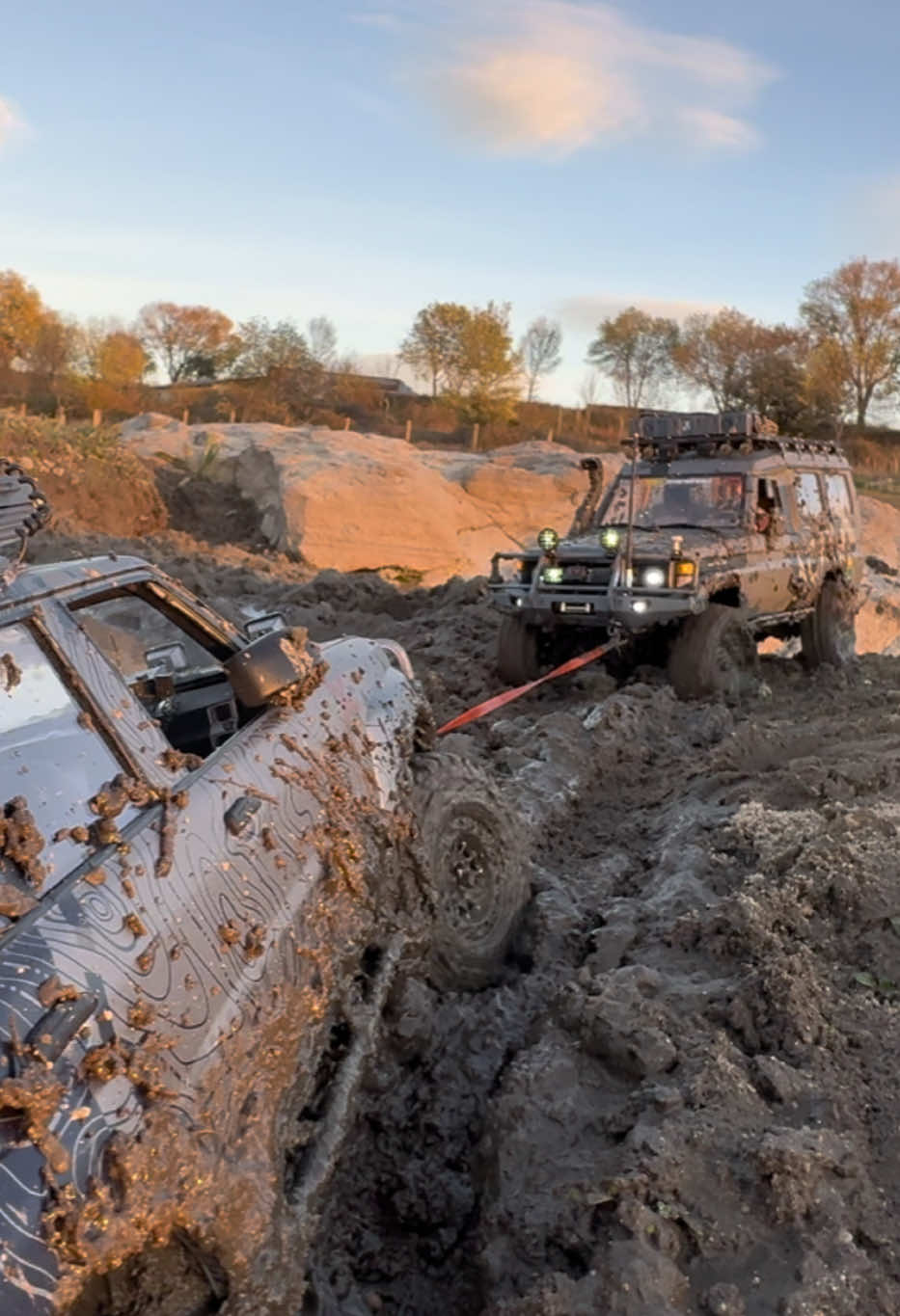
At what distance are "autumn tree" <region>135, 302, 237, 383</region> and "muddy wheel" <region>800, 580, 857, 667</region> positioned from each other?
46886mm

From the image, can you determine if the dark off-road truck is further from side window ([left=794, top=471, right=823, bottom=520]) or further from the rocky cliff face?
the rocky cliff face

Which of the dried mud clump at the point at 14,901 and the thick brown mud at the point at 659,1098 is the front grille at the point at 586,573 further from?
the dried mud clump at the point at 14,901

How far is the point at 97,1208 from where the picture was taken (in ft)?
5.81

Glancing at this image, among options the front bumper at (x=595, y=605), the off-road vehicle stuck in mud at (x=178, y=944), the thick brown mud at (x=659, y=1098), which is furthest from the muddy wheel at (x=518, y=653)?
the off-road vehicle stuck in mud at (x=178, y=944)

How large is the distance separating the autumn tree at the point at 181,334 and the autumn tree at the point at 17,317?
778 cm

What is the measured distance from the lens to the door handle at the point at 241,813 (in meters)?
2.62

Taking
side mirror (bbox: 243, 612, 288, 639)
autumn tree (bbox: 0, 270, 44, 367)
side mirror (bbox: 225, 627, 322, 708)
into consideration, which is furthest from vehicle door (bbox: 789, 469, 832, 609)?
autumn tree (bbox: 0, 270, 44, 367)

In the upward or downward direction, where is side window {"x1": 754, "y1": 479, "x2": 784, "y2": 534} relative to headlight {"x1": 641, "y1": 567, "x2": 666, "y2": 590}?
upward

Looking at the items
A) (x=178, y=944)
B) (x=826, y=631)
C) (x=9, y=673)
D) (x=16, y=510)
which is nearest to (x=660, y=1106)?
(x=178, y=944)

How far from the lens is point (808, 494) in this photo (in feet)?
36.0

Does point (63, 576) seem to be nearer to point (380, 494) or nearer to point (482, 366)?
point (380, 494)

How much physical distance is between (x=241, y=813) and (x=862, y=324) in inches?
2121

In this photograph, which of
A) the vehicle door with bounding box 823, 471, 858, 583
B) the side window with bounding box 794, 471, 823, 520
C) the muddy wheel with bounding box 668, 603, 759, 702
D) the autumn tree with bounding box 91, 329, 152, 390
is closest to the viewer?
the muddy wheel with bounding box 668, 603, 759, 702

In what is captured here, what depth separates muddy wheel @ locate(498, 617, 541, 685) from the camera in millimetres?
9531
